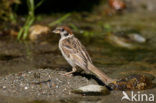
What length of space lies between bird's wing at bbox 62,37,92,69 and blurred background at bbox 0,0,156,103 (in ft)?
2.97

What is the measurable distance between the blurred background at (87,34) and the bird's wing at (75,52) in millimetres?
905

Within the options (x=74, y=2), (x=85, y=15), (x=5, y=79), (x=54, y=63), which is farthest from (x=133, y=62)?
(x=74, y=2)

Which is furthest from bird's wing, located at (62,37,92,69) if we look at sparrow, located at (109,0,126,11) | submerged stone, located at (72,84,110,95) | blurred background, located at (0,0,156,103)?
sparrow, located at (109,0,126,11)

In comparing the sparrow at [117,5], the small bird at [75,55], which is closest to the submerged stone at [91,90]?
the small bird at [75,55]

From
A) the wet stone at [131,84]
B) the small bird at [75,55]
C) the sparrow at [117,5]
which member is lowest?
the wet stone at [131,84]

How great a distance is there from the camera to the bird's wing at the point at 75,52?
614 cm

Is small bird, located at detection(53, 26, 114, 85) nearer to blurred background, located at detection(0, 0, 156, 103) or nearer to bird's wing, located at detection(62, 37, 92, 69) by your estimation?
bird's wing, located at detection(62, 37, 92, 69)

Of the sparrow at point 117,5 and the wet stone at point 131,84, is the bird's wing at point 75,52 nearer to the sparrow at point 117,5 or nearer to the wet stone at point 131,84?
the wet stone at point 131,84

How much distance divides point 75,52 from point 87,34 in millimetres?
3740

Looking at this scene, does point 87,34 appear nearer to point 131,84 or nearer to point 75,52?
point 75,52

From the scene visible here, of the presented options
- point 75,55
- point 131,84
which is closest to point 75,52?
point 75,55

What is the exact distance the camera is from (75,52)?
20.7 feet

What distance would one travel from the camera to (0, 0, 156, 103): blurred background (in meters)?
7.68

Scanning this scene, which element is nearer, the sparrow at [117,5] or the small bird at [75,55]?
the small bird at [75,55]
